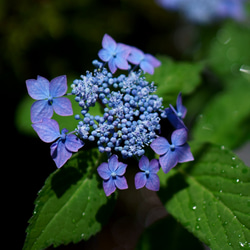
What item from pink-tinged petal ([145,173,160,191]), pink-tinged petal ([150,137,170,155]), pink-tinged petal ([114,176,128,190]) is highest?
pink-tinged petal ([150,137,170,155])

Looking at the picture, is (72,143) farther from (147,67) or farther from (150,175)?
(147,67)

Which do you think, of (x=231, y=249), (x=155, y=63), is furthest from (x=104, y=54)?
(x=231, y=249)

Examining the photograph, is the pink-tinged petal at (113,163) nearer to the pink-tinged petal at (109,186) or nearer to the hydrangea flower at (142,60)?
the pink-tinged petal at (109,186)

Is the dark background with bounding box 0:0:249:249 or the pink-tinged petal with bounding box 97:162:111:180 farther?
the dark background with bounding box 0:0:249:249

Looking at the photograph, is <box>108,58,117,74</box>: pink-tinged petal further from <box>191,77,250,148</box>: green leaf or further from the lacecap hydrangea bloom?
<box>191,77,250,148</box>: green leaf

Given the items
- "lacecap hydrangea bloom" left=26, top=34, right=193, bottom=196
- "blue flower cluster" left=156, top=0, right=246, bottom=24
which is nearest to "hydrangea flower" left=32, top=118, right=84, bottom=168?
"lacecap hydrangea bloom" left=26, top=34, right=193, bottom=196

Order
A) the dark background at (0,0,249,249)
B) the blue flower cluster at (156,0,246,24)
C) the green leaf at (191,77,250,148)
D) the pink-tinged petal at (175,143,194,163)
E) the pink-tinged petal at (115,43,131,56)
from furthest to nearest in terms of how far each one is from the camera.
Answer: the blue flower cluster at (156,0,246,24)
the dark background at (0,0,249,249)
the green leaf at (191,77,250,148)
the pink-tinged petal at (115,43,131,56)
the pink-tinged petal at (175,143,194,163)
